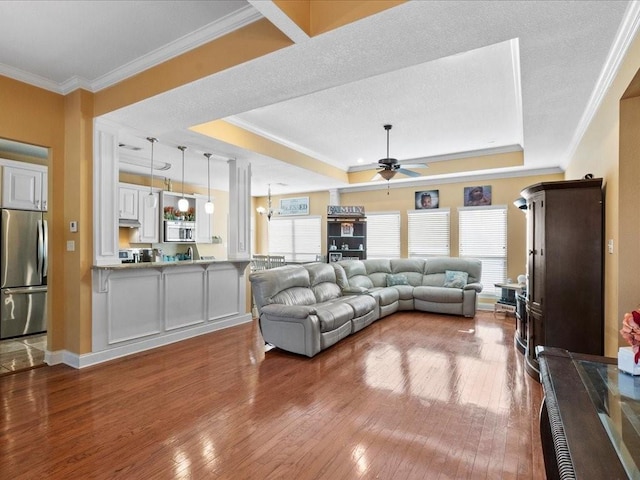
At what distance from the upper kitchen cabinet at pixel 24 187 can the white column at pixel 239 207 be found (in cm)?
277

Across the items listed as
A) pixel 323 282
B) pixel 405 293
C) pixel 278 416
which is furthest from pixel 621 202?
pixel 405 293

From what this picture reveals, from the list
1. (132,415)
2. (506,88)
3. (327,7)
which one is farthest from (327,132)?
(132,415)

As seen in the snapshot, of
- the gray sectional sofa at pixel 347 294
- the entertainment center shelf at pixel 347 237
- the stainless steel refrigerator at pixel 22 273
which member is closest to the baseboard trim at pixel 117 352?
the gray sectional sofa at pixel 347 294

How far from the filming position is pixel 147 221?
6.87 metres

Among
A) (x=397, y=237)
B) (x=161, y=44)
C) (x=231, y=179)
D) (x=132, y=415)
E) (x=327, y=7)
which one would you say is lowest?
(x=132, y=415)

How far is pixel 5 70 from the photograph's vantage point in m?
3.40

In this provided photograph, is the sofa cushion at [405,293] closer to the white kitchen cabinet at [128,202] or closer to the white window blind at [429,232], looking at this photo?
the white window blind at [429,232]

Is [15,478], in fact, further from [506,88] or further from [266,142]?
[506,88]

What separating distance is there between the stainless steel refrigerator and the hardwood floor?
180 centimetres

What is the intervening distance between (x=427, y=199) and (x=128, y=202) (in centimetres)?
614

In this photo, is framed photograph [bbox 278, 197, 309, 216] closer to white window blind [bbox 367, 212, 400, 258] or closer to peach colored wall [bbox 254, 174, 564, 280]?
peach colored wall [bbox 254, 174, 564, 280]

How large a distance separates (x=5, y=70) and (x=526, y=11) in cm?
453

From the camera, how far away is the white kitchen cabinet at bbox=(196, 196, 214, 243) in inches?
314

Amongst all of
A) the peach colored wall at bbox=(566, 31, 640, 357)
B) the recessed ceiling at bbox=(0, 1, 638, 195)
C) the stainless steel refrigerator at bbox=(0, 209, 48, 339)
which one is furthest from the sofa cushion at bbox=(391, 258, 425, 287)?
the stainless steel refrigerator at bbox=(0, 209, 48, 339)
